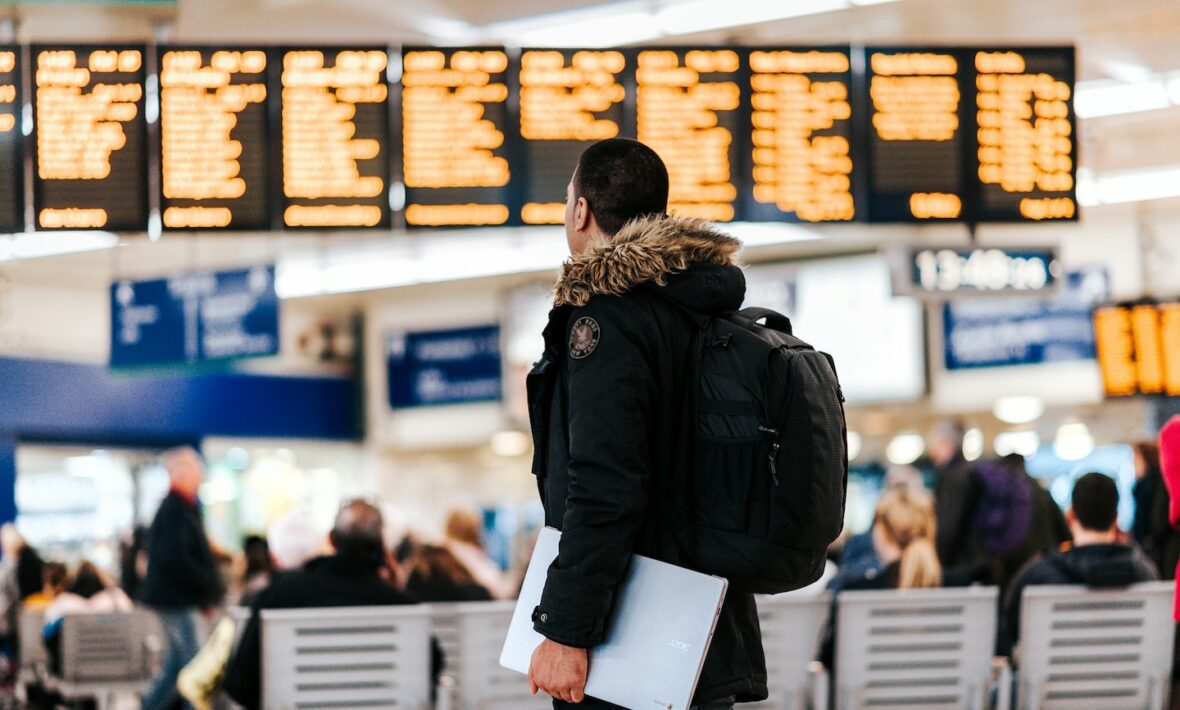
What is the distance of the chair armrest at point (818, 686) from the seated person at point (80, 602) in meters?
4.07

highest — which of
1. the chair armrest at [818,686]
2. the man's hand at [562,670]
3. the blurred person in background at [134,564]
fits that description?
the man's hand at [562,670]

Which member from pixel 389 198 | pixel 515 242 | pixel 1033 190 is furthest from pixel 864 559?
pixel 515 242

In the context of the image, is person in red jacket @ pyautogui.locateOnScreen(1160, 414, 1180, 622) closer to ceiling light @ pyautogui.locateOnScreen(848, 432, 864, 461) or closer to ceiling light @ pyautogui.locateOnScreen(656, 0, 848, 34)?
ceiling light @ pyautogui.locateOnScreen(656, 0, 848, 34)

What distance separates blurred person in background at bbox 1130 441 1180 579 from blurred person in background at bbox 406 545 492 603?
3.79 meters

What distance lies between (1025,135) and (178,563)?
5.01 meters

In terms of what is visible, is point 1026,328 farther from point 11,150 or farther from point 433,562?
point 11,150

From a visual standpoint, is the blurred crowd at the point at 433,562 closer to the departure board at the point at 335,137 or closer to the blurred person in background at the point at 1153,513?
the blurred person in background at the point at 1153,513

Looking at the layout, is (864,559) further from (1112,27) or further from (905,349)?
(905,349)

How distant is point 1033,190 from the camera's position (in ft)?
23.4

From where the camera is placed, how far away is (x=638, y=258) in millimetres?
2646

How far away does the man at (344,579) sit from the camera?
19.3 feet

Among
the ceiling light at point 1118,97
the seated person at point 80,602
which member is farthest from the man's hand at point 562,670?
the ceiling light at point 1118,97

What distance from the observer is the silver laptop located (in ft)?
8.19

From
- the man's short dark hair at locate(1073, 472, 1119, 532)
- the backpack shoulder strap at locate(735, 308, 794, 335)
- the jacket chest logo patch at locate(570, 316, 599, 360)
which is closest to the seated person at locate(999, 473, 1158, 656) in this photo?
the man's short dark hair at locate(1073, 472, 1119, 532)
